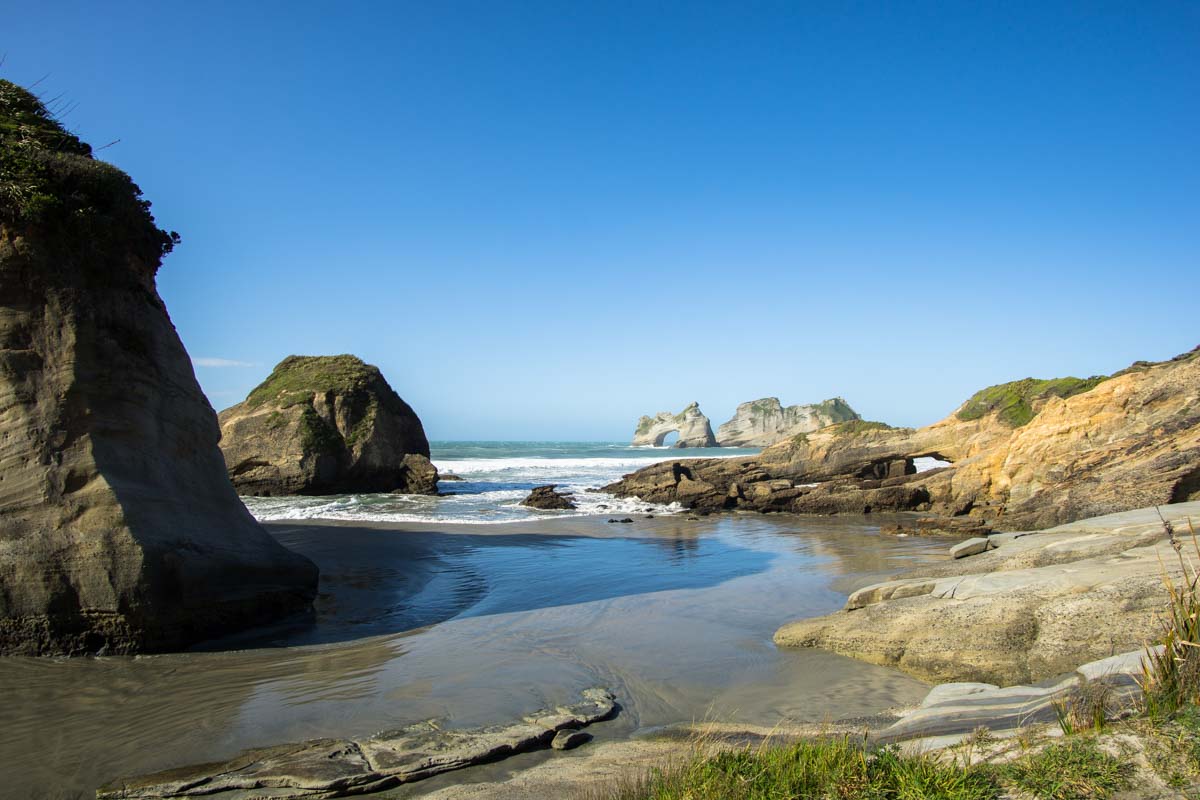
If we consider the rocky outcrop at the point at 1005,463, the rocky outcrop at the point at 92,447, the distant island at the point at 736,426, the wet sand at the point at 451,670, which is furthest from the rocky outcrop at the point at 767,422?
the rocky outcrop at the point at 92,447

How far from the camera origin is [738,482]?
27.9 meters

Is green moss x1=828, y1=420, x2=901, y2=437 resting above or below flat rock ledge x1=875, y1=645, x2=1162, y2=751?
above

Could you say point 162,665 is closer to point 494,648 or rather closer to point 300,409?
point 494,648

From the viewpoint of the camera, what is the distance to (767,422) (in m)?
107

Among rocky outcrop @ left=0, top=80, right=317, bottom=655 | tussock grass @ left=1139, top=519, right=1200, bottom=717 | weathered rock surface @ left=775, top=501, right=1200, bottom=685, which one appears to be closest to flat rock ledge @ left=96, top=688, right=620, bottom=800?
rocky outcrop @ left=0, top=80, right=317, bottom=655

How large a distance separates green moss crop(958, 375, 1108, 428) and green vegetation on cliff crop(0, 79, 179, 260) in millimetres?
25230

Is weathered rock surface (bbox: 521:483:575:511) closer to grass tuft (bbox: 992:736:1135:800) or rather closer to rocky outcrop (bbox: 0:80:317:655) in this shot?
rocky outcrop (bbox: 0:80:317:655)

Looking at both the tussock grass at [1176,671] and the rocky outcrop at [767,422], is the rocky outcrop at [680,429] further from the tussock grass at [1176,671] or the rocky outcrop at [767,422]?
the tussock grass at [1176,671]

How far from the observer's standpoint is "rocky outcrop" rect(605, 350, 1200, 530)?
15641 millimetres

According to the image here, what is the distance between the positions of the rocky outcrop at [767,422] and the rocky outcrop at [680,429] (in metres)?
3.68

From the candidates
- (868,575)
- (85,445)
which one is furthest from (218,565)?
(868,575)

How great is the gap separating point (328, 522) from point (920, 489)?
64.9 feet

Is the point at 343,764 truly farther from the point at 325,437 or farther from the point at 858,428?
the point at 858,428

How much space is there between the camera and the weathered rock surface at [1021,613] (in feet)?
19.9
